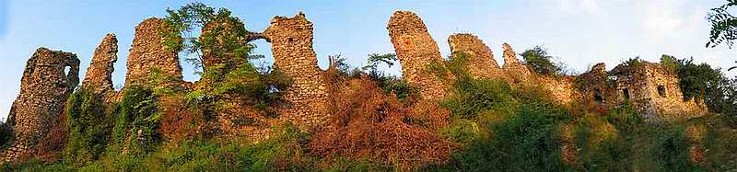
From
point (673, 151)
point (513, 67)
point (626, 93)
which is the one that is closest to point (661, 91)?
point (626, 93)

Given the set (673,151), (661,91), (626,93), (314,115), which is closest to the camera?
(673,151)

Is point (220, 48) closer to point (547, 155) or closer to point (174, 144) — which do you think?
point (174, 144)

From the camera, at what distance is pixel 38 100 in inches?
778

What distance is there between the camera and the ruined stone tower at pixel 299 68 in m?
19.2

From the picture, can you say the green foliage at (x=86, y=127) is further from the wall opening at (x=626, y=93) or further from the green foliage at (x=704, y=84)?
the green foliage at (x=704, y=84)

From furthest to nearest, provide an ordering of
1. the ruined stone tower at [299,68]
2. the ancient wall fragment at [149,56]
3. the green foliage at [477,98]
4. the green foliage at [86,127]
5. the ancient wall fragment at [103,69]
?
the ancient wall fragment at [103,69]
the ancient wall fragment at [149,56]
the ruined stone tower at [299,68]
the green foliage at [477,98]
the green foliage at [86,127]

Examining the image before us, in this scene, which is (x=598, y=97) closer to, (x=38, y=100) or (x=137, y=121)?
(x=137, y=121)

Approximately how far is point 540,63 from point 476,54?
3.72 meters

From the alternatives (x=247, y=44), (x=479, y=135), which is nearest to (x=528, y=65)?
(x=479, y=135)

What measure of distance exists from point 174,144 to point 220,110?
4.99 ft

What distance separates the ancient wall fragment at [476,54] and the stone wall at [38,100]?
1056 centimetres

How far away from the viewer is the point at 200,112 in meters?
18.4

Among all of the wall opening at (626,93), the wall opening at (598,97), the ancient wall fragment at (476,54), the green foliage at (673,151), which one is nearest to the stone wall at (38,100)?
the ancient wall fragment at (476,54)

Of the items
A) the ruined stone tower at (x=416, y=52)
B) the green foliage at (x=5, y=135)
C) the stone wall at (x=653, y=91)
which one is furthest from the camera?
the stone wall at (x=653, y=91)
